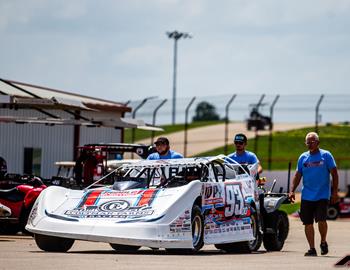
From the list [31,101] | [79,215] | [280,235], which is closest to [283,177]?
[31,101]

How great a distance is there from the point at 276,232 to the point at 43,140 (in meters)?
24.9

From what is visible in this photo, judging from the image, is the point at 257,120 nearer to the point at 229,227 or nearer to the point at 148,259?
the point at 229,227

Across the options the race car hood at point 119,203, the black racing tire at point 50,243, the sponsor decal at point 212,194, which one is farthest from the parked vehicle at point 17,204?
the sponsor decal at point 212,194

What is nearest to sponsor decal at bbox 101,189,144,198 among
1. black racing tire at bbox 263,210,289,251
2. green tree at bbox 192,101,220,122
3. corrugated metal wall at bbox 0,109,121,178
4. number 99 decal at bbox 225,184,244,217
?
number 99 decal at bbox 225,184,244,217

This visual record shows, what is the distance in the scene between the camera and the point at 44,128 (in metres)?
42.4

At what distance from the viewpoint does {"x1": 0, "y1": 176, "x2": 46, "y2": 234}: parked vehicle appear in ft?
68.5

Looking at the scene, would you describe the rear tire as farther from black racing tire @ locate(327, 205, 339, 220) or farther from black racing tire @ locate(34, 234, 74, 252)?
black racing tire @ locate(327, 205, 339, 220)

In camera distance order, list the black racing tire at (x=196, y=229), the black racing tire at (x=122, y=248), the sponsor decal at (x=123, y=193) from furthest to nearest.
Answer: the black racing tire at (x=122, y=248), the sponsor decal at (x=123, y=193), the black racing tire at (x=196, y=229)

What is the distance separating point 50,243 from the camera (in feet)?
53.4

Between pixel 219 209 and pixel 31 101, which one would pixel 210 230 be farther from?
pixel 31 101

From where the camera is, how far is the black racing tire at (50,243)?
16.2 m

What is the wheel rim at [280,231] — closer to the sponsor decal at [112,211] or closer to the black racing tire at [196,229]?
the black racing tire at [196,229]

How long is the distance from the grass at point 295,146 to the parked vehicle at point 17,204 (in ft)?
95.7

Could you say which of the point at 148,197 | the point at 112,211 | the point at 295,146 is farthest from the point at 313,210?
the point at 295,146
